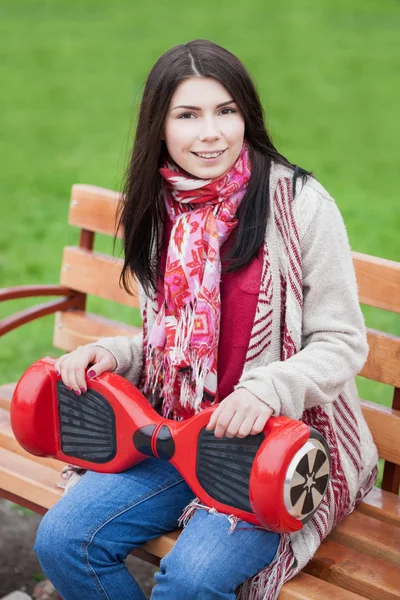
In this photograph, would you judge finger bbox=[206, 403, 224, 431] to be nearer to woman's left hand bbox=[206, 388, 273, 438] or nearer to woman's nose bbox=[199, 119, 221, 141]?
woman's left hand bbox=[206, 388, 273, 438]

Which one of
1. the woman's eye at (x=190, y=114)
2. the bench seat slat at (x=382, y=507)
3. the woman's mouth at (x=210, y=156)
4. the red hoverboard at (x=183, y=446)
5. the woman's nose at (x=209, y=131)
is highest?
the woman's eye at (x=190, y=114)

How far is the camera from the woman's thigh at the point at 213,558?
2.45m

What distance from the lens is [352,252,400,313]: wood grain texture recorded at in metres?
3.09

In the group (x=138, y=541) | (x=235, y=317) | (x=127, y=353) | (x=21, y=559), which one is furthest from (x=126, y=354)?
(x=21, y=559)

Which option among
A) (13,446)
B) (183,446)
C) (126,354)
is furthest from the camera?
(13,446)

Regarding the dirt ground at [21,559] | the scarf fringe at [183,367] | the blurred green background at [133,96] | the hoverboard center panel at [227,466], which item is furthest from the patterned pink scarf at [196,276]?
the blurred green background at [133,96]

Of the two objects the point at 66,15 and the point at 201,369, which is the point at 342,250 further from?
the point at 66,15

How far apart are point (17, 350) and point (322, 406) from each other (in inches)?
116

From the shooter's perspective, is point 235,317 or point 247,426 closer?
point 247,426

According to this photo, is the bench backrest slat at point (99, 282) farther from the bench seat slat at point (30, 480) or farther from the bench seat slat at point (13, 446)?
the bench seat slat at point (30, 480)

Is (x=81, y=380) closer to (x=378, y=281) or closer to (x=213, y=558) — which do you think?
(x=213, y=558)

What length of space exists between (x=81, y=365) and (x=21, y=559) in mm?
1173

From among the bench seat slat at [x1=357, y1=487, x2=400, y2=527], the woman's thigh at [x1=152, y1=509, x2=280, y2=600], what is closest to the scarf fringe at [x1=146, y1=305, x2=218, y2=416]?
the woman's thigh at [x1=152, y1=509, x2=280, y2=600]

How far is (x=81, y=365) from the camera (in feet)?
9.33
